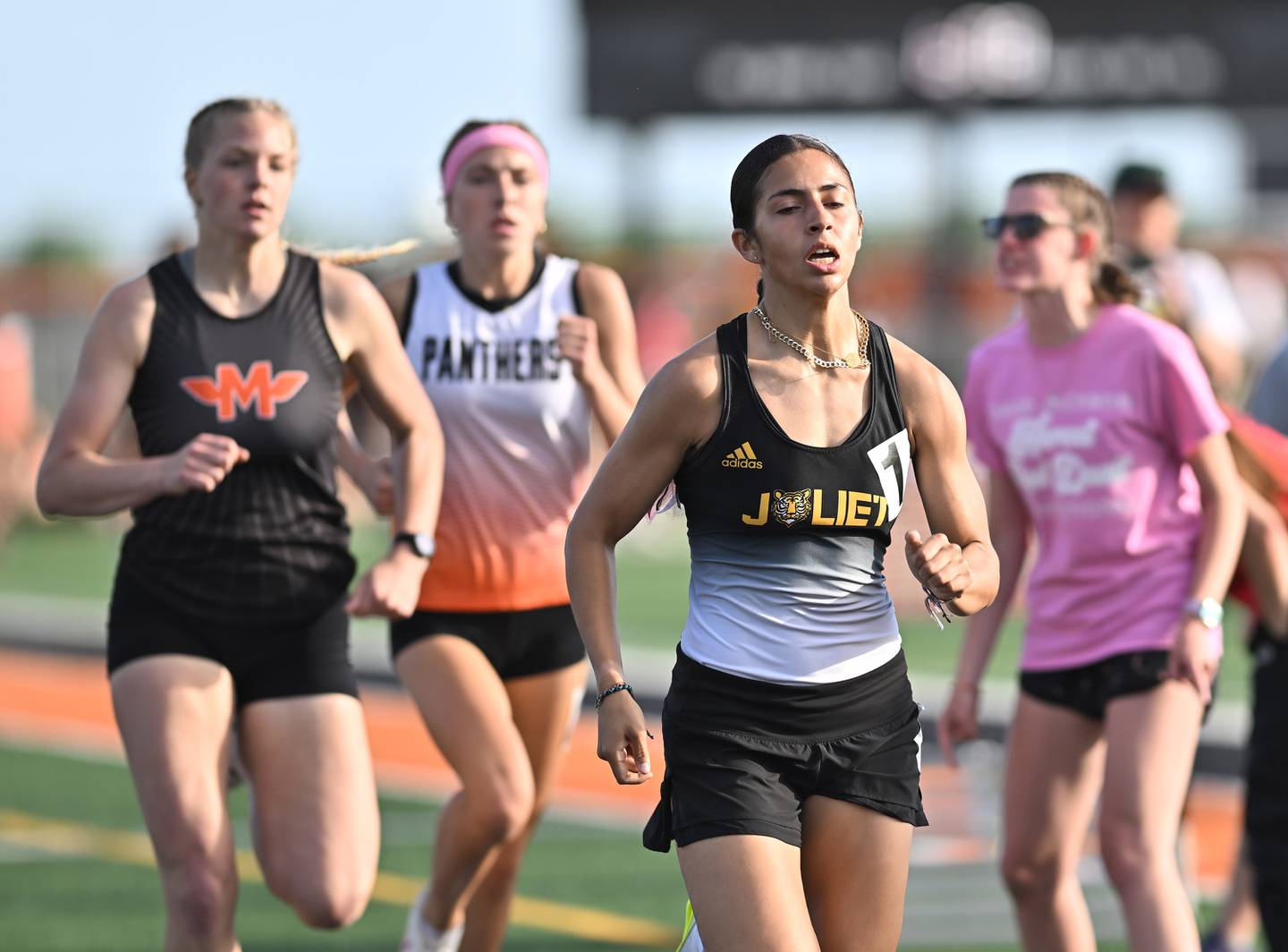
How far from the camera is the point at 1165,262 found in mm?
9039

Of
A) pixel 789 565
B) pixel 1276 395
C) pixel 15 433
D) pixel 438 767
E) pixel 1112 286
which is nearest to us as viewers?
pixel 789 565

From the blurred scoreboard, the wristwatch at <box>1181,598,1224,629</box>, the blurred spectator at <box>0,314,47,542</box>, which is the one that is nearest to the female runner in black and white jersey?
the wristwatch at <box>1181,598,1224,629</box>

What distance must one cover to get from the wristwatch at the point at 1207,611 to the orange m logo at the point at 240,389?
101 inches

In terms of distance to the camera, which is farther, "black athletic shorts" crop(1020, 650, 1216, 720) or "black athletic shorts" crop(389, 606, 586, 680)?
"black athletic shorts" crop(389, 606, 586, 680)

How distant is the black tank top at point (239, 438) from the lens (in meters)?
5.83

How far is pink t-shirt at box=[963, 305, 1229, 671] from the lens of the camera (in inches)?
245

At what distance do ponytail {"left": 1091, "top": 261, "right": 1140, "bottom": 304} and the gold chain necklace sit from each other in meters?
1.88

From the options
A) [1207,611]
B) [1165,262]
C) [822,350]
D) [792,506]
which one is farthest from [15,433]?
[792,506]

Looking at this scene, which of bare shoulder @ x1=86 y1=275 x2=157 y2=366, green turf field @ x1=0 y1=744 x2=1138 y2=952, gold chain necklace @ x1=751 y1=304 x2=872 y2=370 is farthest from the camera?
green turf field @ x1=0 y1=744 x2=1138 y2=952

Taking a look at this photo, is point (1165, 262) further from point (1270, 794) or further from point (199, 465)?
point (199, 465)

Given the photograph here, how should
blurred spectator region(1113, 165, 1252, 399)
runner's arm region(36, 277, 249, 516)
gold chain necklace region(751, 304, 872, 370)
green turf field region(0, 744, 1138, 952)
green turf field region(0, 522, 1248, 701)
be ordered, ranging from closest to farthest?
1. gold chain necklace region(751, 304, 872, 370)
2. runner's arm region(36, 277, 249, 516)
3. green turf field region(0, 744, 1138, 952)
4. blurred spectator region(1113, 165, 1252, 399)
5. green turf field region(0, 522, 1248, 701)

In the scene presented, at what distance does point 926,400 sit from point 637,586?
20.0 metres

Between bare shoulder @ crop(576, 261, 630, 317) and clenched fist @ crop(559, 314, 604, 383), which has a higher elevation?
bare shoulder @ crop(576, 261, 630, 317)

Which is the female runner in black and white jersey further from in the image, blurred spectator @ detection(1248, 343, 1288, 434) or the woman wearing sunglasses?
blurred spectator @ detection(1248, 343, 1288, 434)
